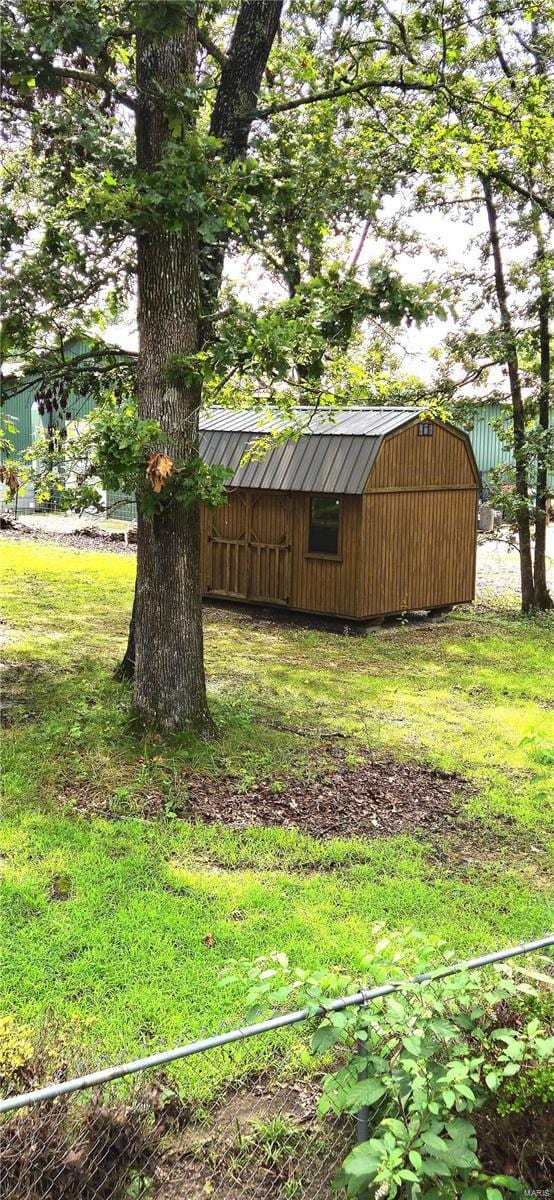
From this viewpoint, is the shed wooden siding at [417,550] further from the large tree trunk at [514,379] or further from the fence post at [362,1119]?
the fence post at [362,1119]

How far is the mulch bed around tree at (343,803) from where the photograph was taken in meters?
7.07

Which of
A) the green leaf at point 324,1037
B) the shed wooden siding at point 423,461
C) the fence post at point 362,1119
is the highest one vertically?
the shed wooden siding at point 423,461

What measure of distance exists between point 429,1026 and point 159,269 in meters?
6.65

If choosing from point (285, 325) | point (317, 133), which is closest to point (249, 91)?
point (317, 133)

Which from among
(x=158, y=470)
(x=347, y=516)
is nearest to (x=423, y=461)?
(x=347, y=516)

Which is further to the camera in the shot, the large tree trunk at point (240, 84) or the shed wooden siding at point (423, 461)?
the shed wooden siding at point (423, 461)

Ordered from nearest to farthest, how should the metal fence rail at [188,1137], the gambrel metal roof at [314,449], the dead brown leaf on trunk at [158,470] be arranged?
1. the metal fence rail at [188,1137]
2. the dead brown leaf on trunk at [158,470]
3. the gambrel metal roof at [314,449]

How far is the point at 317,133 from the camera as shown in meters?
10.4

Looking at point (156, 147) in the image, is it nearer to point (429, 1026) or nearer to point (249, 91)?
point (249, 91)

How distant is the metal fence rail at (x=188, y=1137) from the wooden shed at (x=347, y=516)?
10734 millimetres

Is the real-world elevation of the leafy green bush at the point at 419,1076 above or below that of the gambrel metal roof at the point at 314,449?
below

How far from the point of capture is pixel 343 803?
7527 millimetres

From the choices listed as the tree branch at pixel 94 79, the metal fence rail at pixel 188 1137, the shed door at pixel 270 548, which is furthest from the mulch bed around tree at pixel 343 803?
the shed door at pixel 270 548

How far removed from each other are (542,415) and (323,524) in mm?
4953
